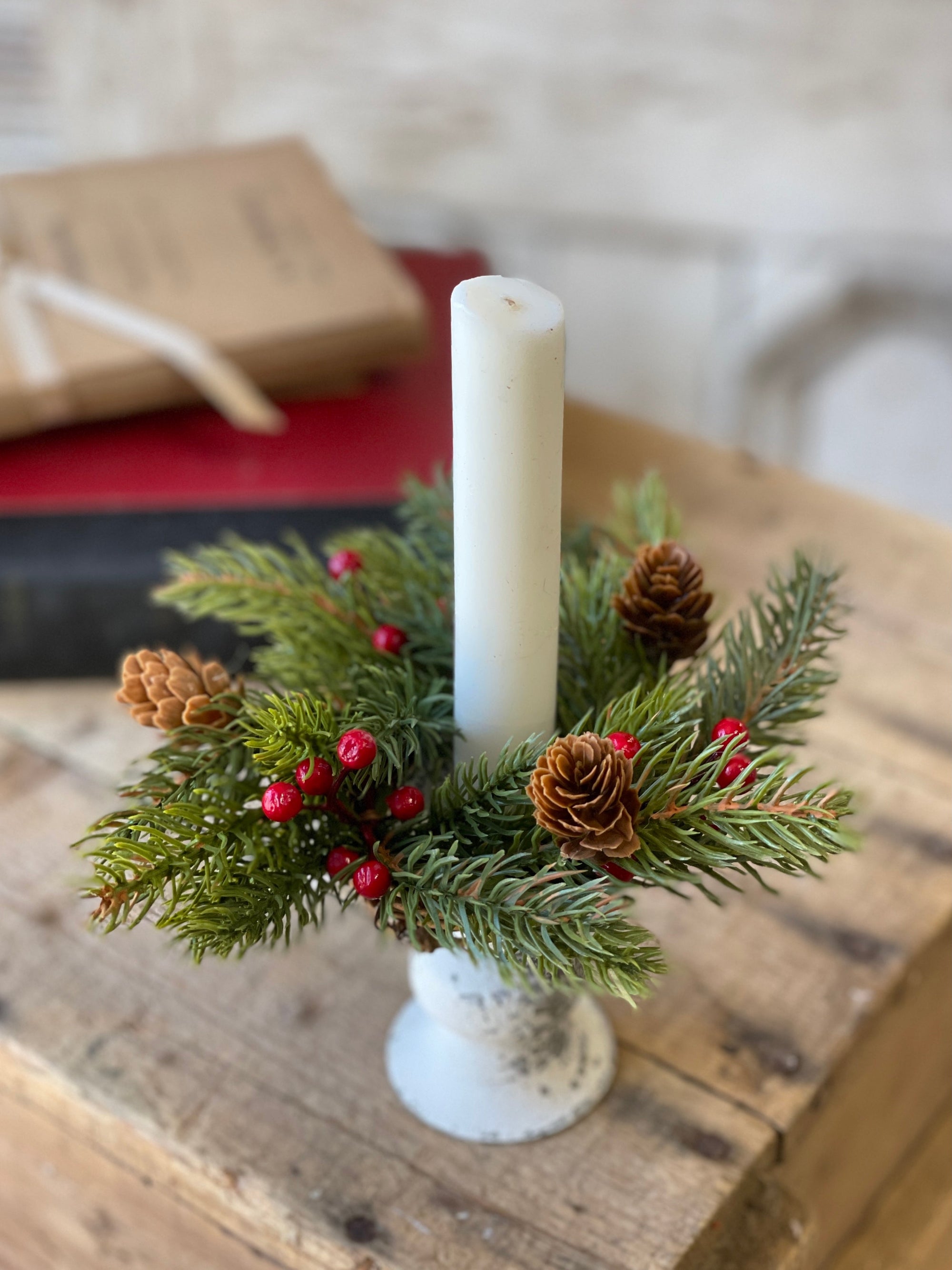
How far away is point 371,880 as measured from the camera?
0.30m

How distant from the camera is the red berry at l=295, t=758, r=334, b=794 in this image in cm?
29

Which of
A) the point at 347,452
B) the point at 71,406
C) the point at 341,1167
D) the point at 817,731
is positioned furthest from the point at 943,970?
the point at 71,406

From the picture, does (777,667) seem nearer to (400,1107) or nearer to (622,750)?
(622,750)

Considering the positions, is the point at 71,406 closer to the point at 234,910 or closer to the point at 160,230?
the point at 160,230

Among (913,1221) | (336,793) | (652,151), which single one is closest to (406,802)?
(336,793)

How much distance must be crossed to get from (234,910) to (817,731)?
0.37 metres

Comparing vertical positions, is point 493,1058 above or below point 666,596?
below

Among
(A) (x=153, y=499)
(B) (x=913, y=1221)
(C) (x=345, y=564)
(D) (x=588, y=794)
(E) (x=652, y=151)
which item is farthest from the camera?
(E) (x=652, y=151)

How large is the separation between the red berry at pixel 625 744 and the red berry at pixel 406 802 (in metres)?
0.06

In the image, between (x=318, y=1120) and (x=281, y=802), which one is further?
(x=318, y=1120)

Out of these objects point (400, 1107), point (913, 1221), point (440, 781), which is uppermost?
point (440, 781)

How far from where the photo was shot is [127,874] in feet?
1.08

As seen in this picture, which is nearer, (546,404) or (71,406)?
(546,404)

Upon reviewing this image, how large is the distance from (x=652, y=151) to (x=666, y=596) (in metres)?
0.90
